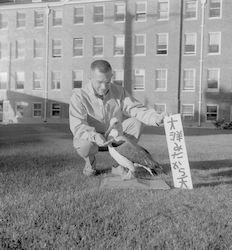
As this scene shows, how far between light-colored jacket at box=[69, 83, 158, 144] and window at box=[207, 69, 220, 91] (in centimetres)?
2518

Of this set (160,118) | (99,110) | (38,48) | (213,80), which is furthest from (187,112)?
(160,118)

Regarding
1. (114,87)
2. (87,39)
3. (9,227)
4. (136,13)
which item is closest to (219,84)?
(136,13)

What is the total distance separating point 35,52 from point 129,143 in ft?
102

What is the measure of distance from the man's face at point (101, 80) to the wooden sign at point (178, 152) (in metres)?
0.86

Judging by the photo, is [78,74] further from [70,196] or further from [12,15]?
[70,196]

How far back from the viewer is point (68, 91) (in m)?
32.1

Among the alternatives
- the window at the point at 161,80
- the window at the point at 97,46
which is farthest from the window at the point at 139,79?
the window at the point at 97,46

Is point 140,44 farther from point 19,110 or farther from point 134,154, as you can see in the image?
point 134,154

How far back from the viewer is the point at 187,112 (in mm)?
29219

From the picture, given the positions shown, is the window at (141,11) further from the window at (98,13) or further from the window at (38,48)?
the window at (38,48)

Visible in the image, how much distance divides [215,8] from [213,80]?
5.67 meters

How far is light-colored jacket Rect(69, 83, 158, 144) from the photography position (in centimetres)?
459

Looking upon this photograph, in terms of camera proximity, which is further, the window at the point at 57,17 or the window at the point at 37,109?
the window at the point at 37,109

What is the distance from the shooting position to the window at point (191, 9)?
28953mm
